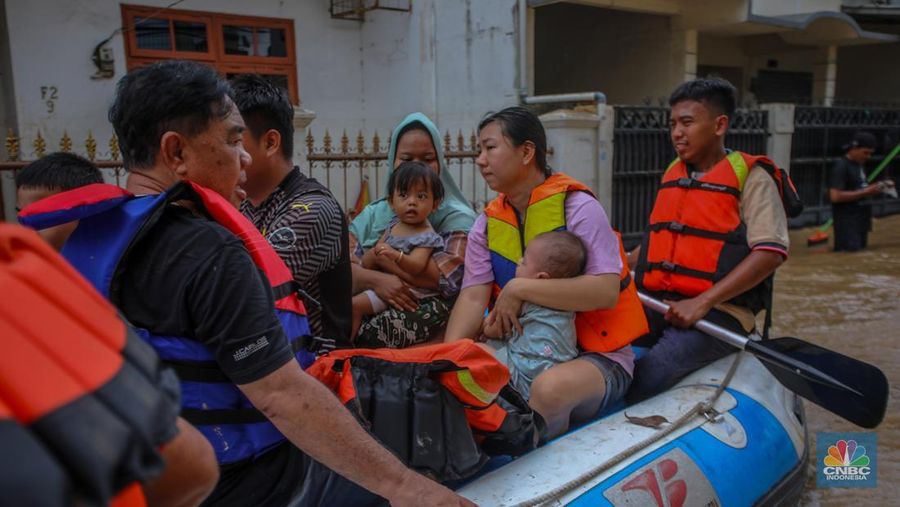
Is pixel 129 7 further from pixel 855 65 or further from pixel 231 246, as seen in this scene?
pixel 855 65

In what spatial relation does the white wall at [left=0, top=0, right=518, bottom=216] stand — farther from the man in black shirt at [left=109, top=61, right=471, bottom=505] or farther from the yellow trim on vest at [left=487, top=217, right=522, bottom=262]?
the man in black shirt at [left=109, top=61, right=471, bottom=505]

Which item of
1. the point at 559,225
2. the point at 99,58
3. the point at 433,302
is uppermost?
the point at 99,58

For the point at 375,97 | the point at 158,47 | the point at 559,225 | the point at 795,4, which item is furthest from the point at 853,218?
the point at 158,47

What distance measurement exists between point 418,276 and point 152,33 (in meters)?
7.15

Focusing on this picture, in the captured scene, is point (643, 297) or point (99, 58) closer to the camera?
point (643, 297)

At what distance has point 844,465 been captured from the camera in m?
3.48

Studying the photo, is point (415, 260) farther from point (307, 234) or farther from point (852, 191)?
point (852, 191)

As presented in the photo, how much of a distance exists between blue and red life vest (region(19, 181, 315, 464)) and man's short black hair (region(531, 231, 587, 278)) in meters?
1.19

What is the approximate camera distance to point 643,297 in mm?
3357

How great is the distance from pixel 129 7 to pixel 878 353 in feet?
28.7

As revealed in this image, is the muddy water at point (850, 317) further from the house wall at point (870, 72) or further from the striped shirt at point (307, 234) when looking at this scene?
the house wall at point (870, 72)

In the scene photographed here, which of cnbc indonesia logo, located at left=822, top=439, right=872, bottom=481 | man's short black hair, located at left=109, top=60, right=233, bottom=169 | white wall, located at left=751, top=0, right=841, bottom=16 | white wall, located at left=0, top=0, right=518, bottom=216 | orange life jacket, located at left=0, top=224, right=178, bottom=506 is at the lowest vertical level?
cnbc indonesia logo, located at left=822, top=439, right=872, bottom=481

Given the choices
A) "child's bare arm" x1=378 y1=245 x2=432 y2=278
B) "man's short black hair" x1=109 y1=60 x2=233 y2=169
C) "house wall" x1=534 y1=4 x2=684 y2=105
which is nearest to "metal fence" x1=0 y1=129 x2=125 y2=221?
"child's bare arm" x1=378 y1=245 x2=432 y2=278

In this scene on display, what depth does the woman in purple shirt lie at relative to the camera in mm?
2396
